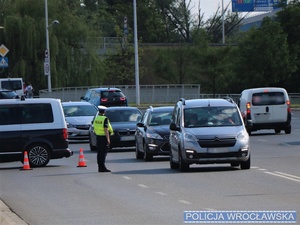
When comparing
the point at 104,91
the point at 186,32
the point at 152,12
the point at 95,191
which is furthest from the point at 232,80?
the point at 95,191

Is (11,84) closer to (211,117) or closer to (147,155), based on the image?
(147,155)

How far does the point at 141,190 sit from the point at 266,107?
774 inches

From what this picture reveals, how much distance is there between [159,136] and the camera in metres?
25.7

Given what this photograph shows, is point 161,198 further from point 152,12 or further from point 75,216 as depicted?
point 152,12

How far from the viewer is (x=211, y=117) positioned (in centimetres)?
2216

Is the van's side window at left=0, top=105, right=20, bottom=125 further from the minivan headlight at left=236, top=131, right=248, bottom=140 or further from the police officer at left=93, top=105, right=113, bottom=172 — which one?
the minivan headlight at left=236, top=131, right=248, bottom=140

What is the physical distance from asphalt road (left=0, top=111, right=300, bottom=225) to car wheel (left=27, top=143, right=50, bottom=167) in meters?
0.41

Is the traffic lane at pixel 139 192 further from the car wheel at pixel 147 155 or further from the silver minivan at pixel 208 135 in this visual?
the car wheel at pixel 147 155

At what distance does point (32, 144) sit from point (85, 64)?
154 ft

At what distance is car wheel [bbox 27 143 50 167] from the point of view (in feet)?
82.3

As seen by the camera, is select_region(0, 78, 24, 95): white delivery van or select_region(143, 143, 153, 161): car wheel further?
select_region(0, 78, 24, 95): white delivery van

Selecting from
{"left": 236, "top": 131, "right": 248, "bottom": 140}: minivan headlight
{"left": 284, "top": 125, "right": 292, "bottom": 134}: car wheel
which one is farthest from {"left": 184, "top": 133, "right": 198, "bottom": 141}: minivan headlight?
{"left": 284, "top": 125, "right": 292, "bottom": 134}: car wheel

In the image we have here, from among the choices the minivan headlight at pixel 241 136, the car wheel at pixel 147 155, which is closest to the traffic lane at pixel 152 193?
the minivan headlight at pixel 241 136

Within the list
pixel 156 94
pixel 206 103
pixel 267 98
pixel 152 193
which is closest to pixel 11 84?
→ pixel 156 94
